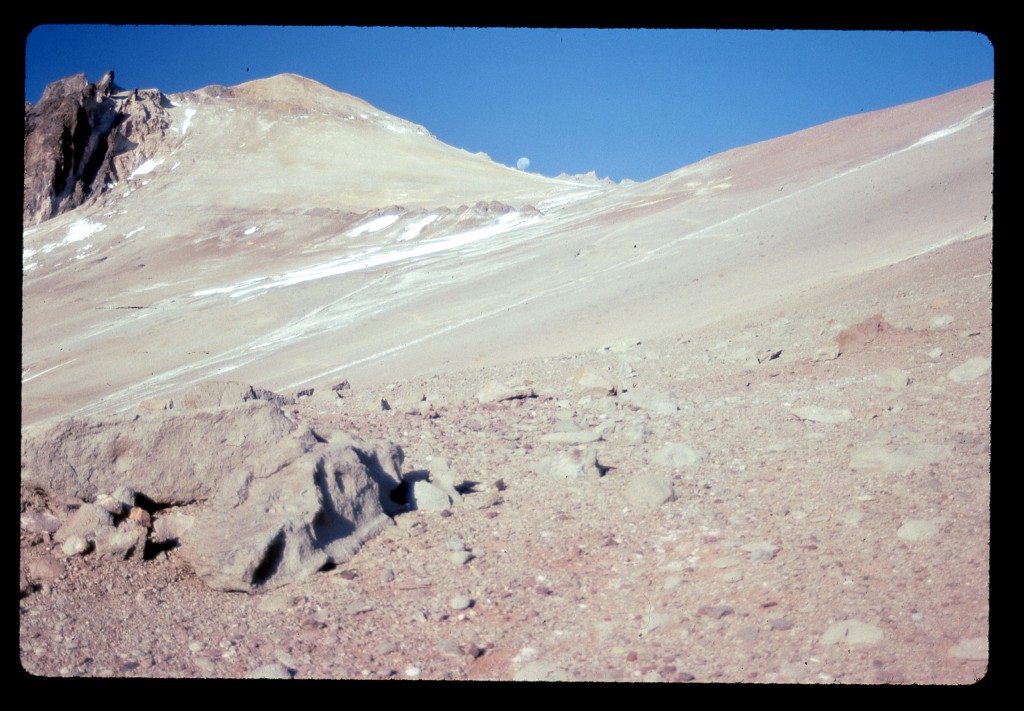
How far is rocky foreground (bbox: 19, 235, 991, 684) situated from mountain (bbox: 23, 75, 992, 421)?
5.51 m

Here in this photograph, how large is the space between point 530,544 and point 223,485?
1869 mm

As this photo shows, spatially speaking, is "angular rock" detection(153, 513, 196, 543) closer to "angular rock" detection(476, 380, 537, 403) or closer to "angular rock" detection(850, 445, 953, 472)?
"angular rock" detection(476, 380, 537, 403)

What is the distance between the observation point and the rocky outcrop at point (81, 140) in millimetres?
37156

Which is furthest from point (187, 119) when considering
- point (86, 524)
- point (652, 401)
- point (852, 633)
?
point (852, 633)

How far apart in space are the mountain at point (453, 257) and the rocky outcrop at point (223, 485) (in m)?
6.17

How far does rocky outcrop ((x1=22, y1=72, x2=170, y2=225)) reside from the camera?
122ft

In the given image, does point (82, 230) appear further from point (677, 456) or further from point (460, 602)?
point (460, 602)

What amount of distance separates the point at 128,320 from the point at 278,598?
→ 18441 mm

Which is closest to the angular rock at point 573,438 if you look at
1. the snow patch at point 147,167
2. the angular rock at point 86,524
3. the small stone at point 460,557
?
the small stone at point 460,557

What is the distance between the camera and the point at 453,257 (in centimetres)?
2108

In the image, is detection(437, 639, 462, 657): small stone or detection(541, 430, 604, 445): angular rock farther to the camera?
detection(541, 430, 604, 445): angular rock

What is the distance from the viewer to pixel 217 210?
32969mm

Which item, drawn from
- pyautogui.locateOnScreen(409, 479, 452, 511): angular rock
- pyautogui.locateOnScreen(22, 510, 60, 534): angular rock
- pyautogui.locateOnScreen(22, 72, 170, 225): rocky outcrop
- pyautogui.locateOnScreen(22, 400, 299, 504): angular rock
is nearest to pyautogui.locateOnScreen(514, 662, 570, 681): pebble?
pyautogui.locateOnScreen(409, 479, 452, 511): angular rock

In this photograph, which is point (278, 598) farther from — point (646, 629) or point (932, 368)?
point (932, 368)
